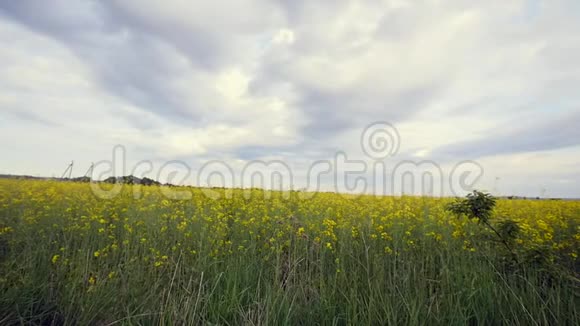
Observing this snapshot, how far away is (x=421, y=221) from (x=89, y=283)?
5.73 m

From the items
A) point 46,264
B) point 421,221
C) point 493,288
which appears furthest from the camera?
point 421,221

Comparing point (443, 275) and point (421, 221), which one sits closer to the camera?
point (443, 275)

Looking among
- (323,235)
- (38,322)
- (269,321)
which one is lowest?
(38,322)

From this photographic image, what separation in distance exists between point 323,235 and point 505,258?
2415 millimetres

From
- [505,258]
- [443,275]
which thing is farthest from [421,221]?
[443,275]

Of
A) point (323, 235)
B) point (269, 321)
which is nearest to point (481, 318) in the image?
point (269, 321)

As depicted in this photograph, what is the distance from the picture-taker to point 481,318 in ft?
8.65

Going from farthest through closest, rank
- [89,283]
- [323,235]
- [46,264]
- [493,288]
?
[323,235] < [46,264] < [89,283] < [493,288]

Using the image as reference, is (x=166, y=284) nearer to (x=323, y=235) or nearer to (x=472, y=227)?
(x=323, y=235)

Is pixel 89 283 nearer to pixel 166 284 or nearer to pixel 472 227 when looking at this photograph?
pixel 166 284

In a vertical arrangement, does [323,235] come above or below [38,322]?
above

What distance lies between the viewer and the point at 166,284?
3258mm

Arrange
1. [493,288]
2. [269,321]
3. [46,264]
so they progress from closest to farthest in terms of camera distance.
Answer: [269,321]
[493,288]
[46,264]

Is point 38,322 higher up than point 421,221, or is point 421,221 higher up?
point 421,221
